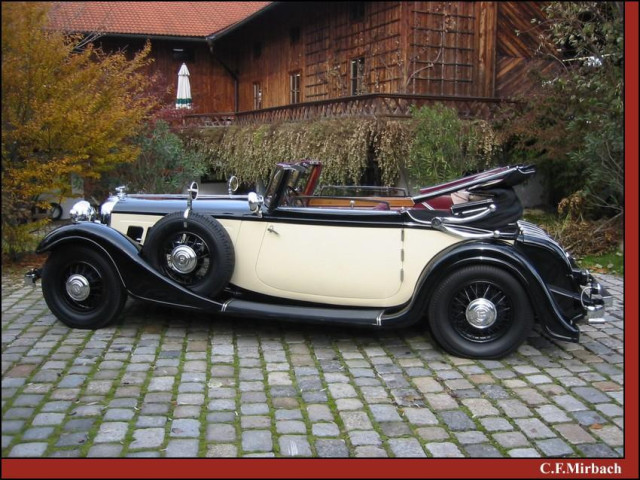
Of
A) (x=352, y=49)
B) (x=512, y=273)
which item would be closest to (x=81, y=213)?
(x=512, y=273)

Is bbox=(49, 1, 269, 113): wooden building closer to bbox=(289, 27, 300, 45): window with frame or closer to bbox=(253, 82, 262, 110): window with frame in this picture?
bbox=(289, 27, 300, 45): window with frame

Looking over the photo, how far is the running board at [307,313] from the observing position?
15.8 feet

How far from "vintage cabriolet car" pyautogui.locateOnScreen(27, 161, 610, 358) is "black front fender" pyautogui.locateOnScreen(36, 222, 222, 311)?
0.03 feet

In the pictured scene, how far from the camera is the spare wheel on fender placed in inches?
196

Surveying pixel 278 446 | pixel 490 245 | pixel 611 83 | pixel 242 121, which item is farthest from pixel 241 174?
pixel 278 446

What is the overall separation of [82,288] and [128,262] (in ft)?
1.66

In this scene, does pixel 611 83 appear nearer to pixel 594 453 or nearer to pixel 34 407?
pixel 594 453

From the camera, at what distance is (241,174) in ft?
44.9

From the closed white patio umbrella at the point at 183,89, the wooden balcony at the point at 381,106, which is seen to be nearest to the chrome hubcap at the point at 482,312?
the wooden balcony at the point at 381,106

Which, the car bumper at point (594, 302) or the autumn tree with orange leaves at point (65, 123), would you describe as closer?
the car bumper at point (594, 302)

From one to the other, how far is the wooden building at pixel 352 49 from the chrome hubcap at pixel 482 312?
7.81 m

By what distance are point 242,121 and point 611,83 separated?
11.7 m

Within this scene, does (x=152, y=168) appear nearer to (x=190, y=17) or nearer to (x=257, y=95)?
(x=257, y=95)

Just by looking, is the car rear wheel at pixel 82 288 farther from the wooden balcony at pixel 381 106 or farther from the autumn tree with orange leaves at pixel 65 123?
the wooden balcony at pixel 381 106
